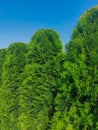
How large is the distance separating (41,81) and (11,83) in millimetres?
4913

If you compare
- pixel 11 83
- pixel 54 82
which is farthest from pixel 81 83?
pixel 11 83

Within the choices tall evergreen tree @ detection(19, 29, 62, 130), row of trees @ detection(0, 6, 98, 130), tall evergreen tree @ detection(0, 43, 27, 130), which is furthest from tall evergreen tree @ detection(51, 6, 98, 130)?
tall evergreen tree @ detection(0, 43, 27, 130)

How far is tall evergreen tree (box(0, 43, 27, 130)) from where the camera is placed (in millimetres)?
23547

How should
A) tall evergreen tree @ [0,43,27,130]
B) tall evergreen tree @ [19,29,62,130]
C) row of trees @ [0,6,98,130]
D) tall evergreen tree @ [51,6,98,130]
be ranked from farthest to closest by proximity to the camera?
tall evergreen tree @ [0,43,27,130] → tall evergreen tree @ [19,29,62,130] → row of trees @ [0,6,98,130] → tall evergreen tree @ [51,6,98,130]

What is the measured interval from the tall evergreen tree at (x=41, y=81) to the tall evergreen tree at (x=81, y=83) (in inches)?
101

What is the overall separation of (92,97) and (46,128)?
5005mm

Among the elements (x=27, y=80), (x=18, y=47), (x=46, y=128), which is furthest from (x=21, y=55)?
(x=46, y=128)

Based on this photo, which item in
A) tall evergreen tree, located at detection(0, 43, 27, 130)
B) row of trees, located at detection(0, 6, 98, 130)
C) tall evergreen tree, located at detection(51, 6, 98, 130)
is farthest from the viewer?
tall evergreen tree, located at detection(0, 43, 27, 130)

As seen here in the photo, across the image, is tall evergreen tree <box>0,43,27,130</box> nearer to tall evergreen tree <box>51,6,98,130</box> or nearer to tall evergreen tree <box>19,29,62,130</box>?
tall evergreen tree <box>19,29,62,130</box>

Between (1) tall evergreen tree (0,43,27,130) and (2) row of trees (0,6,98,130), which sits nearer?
(2) row of trees (0,6,98,130)

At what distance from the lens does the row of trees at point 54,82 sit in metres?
15.7

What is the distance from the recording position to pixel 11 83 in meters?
24.1

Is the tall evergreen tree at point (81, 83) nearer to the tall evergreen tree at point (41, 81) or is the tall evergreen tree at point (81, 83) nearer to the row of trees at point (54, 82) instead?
the row of trees at point (54, 82)

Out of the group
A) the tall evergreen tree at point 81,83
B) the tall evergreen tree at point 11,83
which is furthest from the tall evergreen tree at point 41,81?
the tall evergreen tree at point 11,83
